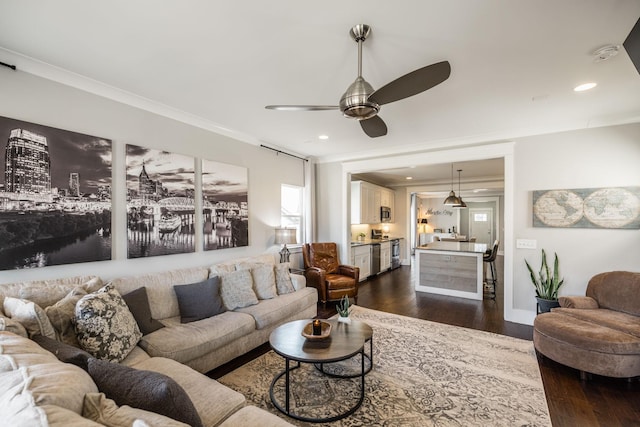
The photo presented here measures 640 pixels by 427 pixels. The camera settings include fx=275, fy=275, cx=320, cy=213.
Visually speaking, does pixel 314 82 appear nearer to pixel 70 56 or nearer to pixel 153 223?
pixel 70 56

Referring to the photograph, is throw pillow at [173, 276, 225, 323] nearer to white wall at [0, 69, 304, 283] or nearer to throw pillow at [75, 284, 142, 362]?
white wall at [0, 69, 304, 283]

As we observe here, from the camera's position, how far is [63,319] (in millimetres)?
1861

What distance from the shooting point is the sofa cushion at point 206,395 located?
144 cm

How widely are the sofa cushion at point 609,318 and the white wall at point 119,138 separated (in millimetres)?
3969

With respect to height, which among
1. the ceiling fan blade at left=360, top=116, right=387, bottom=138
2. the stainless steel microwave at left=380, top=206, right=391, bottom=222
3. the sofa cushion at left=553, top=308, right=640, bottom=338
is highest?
the ceiling fan blade at left=360, top=116, right=387, bottom=138

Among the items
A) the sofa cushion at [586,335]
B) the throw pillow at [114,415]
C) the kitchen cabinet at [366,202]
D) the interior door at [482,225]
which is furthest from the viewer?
the interior door at [482,225]

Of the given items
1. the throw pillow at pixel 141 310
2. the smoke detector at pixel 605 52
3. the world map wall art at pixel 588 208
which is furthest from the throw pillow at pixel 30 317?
the world map wall art at pixel 588 208

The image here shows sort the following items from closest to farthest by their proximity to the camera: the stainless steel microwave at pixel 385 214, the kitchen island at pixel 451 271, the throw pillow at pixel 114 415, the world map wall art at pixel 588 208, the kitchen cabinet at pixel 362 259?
the throw pillow at pixel 114 415 < the world map wall art at pixel 588 208 < the kitchen island at pixel 451 271 < the kitchen cabinet at pixel 362 259 < the stainless steel microwave at pixel 385 214

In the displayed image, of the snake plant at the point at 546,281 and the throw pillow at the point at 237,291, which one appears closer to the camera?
the throw pillow at the point at 237,291

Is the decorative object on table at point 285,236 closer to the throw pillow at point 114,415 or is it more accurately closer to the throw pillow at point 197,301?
the throw pillow at point 197,301

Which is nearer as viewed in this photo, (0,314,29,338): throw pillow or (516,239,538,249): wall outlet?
(0,314,29,338): throw pillow

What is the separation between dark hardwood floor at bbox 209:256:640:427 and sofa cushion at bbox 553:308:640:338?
466 mm

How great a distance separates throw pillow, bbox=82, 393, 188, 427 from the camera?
2.90ft

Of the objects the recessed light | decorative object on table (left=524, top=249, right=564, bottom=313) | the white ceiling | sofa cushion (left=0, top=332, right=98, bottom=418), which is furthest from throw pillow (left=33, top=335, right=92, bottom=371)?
decorative object on table (left=524, top=249, right=564, bottom=313)
